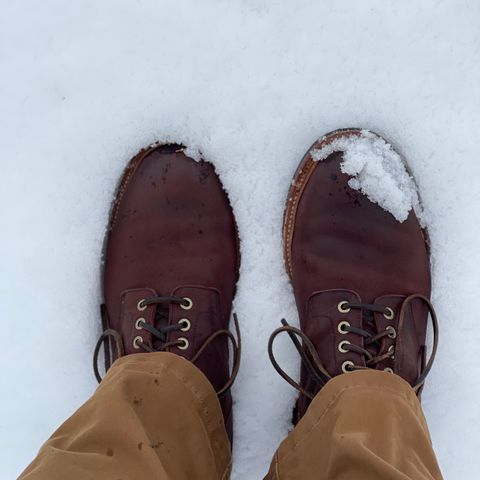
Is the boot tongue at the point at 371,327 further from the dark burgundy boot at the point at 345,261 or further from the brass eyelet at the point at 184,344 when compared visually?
the brass eyelet at the point at 184,344

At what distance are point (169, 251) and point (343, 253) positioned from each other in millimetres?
296

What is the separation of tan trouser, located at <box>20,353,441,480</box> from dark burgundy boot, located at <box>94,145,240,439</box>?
13 centimetres

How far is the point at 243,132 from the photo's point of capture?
3.06 ft

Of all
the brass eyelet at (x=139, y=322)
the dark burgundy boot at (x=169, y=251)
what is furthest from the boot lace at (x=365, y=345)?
the brass eyelet at (x=139, y=322)

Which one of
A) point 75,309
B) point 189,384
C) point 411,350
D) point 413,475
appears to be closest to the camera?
point 413,475

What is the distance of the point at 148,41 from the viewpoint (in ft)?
3.06

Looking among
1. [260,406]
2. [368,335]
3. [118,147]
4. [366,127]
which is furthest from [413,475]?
[118,147]

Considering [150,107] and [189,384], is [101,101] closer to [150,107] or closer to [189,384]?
[150,107]

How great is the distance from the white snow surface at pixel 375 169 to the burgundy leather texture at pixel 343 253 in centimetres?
1

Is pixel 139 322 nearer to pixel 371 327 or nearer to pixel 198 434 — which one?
Answer: pixel 198 434

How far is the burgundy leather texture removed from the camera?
91 cm

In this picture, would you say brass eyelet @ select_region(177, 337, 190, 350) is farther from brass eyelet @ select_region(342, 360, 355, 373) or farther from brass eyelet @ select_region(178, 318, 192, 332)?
brass eyelet @ select_region(342, 360, 355, 373)

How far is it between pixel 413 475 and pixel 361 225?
1.37ft

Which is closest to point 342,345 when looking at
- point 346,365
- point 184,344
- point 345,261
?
point 346,365
